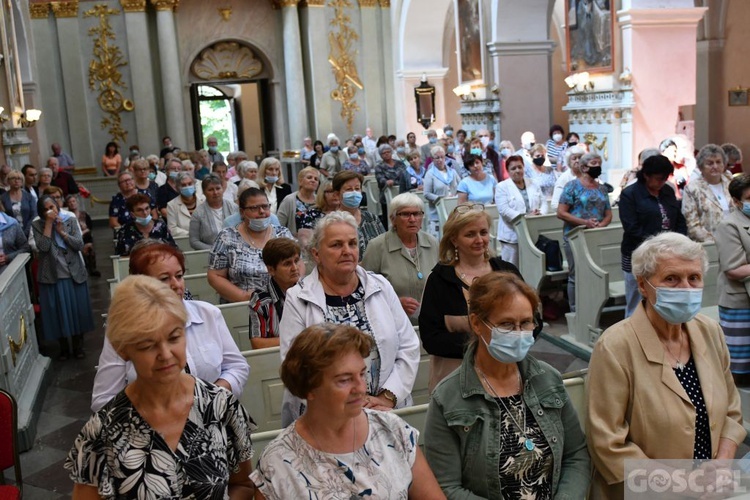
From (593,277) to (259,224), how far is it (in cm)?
306

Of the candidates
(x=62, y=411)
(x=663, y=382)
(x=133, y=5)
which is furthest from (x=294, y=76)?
(x=663, y=382)

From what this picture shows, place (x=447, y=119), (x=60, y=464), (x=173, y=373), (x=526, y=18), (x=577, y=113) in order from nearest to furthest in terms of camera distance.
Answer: (x=173, y=373), (x=60, y=464), (x=577, y=113), (x=526, y=18), (x=447, y=119)

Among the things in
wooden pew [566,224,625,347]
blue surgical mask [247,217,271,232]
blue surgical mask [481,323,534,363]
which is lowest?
wooden pew [566,224,625,347]

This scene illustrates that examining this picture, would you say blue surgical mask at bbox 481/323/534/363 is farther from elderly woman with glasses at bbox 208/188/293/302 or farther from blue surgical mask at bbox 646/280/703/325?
elderly woman with glasses at bbox 208/188/293/302

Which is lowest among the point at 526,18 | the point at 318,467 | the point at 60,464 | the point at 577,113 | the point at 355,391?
the point at 60,464

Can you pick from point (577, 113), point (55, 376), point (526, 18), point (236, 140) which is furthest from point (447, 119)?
point (55, 376)

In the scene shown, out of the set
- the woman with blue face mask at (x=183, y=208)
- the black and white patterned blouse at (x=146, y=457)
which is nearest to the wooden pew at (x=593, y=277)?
the woman with blue face mask at (x=183, y=208)

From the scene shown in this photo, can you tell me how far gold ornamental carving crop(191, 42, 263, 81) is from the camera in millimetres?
19250

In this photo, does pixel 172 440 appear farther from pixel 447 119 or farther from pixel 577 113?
pixel 447 119

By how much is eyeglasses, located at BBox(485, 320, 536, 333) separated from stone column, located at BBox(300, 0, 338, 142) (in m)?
16.8

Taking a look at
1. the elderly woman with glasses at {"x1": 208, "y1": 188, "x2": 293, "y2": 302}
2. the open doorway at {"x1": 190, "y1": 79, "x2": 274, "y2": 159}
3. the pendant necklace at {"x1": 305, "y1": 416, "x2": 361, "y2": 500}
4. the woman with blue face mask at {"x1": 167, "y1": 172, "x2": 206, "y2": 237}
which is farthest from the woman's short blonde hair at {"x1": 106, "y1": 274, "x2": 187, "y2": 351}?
the open doorway at {"x1": 190, "y1": 79, "x2": 274, "y2": 159}

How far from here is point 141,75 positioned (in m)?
17.9

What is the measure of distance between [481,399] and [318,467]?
62 cm

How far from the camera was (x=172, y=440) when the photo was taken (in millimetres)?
2285
